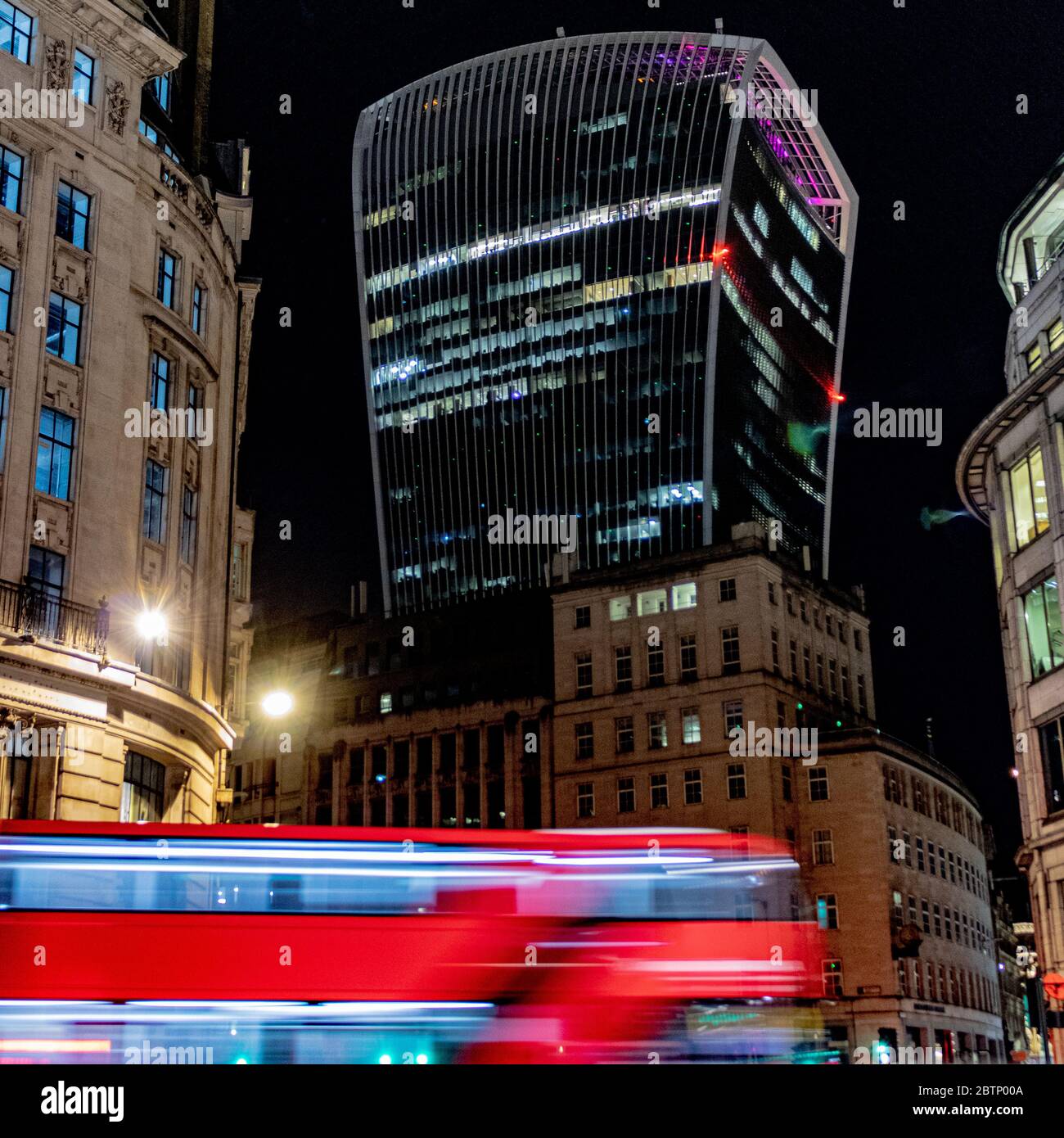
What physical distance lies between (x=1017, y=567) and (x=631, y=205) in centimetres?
12433

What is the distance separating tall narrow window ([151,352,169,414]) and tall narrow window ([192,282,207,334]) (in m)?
2.76

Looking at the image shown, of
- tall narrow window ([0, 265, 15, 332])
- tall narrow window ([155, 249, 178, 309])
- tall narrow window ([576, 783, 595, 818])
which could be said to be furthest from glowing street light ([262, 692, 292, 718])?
tall narrow window ([576, 783, 595, 818])

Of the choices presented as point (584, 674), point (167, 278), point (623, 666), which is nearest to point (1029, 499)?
point (167, 278)

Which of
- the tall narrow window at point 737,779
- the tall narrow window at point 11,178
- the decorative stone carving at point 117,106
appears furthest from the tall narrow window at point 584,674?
the tall narrow window at point 11,178

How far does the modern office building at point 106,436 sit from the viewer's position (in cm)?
3606

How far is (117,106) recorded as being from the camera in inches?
1679

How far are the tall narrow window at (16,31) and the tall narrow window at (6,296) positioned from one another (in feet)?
20.6

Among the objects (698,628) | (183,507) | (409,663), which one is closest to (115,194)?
(183,507)

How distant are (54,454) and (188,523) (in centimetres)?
717

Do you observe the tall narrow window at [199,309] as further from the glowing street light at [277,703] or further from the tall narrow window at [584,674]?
the tall narrow window at [584,674]

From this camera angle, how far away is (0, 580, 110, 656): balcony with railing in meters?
35.2

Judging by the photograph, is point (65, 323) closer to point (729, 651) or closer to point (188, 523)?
point (188, 523)

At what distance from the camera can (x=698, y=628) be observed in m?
103

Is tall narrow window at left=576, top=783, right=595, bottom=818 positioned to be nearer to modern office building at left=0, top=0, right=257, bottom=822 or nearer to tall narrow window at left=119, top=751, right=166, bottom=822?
modern office building at left=0, top=0, right=257, bottom=822
